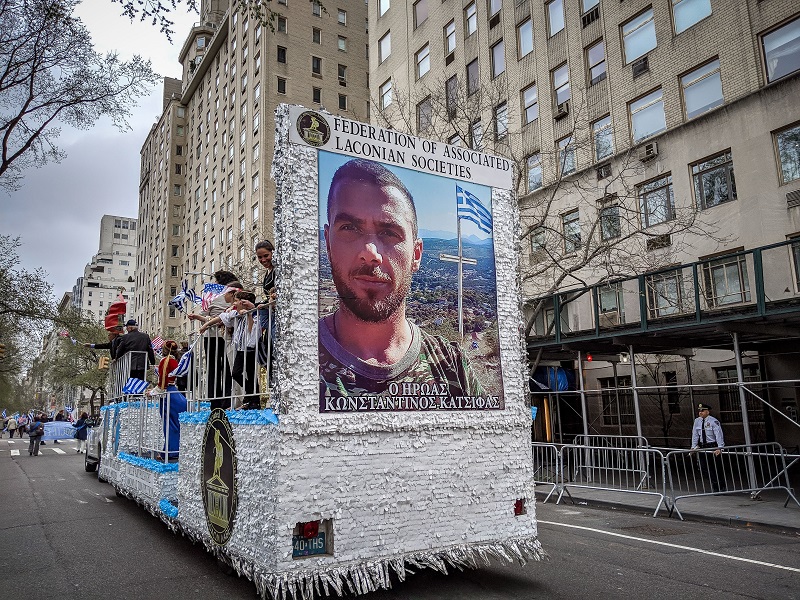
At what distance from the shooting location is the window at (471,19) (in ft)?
95.9

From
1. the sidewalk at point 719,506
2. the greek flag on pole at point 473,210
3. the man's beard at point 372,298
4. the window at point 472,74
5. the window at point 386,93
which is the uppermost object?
the window at point 386,93

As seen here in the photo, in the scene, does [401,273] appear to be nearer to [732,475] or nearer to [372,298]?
[372,298]

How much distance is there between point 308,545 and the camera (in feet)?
14.5

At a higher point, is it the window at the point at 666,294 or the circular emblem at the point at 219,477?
the window at the point at 666,294

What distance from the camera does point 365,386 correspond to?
477cm

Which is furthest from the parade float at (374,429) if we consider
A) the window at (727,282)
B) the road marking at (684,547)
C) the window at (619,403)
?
the window at (619,403)

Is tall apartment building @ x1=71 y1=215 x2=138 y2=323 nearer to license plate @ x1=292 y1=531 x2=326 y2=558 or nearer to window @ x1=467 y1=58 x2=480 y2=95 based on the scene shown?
window @ x1=467 y1=58 x2=480 y2=95

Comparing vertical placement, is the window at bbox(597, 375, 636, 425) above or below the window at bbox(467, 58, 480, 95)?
below

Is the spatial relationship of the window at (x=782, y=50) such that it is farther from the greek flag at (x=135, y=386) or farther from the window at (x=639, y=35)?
the greek flag at (x=135, y=386)

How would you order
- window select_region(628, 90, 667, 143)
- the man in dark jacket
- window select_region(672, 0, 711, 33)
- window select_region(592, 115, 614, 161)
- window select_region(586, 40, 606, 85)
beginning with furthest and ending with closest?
1. window select_region(586, 40, 606, 85)
2. window select_region(592, 115, 614, 161)
3. window select_region(628, 90, 667, 143)
4. window select_region(672, 0, 711, 33)
5. the man in dark jacket

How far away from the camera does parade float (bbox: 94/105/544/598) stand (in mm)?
4430

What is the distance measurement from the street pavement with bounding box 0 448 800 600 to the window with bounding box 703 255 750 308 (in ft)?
20.7

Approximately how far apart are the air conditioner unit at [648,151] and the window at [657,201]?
824 mm

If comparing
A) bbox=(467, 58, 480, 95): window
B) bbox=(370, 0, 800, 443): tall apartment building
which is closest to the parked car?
bbox=(370, 0, 800, 443): tall apartment building
